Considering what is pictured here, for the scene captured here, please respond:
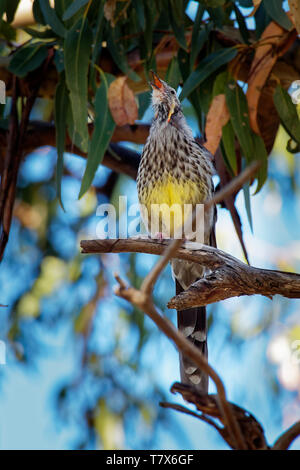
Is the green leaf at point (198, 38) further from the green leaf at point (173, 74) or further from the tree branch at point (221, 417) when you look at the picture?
the tree branch at point (221, 417)

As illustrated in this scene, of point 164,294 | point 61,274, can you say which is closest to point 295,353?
point 164,294

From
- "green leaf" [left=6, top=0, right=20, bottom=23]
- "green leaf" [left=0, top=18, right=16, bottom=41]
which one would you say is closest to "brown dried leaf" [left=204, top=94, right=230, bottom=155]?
"green leaf" [left=6, top=0, right=20, bottom=23]

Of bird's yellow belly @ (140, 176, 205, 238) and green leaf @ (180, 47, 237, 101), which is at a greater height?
green leaf @ (180, 47, 237, 101)

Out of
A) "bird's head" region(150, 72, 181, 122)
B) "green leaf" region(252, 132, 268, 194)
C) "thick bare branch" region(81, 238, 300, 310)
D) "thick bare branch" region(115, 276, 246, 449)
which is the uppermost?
"bird's head" region(150, 72, 181, 122)

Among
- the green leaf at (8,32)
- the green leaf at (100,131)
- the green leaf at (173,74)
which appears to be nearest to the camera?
the green leaf at (100,131)

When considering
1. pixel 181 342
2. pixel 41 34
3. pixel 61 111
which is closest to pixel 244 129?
pixel 61 111

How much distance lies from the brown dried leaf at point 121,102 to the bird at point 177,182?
0.74 ft

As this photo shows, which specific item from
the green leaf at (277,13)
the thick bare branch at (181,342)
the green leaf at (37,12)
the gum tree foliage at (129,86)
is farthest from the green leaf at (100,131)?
the thick bare branch at (181,342)

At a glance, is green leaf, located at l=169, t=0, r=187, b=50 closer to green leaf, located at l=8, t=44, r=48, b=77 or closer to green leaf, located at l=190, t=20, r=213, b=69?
green leaf, located at l=190, t=20, r=213, b=69

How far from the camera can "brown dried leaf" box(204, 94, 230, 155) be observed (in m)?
2.79

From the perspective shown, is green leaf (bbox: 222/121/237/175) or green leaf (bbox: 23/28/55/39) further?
green leaf (bbox: 23/28/55/39)

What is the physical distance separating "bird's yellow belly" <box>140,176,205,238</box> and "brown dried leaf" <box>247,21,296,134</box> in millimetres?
380

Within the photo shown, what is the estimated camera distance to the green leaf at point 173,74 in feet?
10.5

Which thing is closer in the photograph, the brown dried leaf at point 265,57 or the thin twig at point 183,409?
the thin twig at point 183,409
